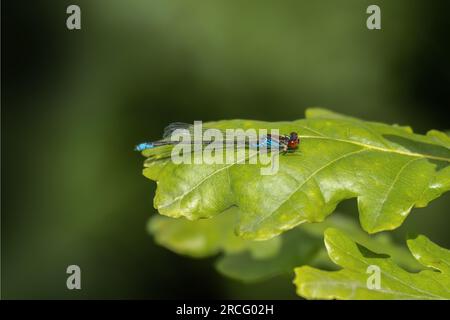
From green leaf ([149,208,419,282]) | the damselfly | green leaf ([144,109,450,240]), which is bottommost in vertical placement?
green leaf ([149,208,419,282])

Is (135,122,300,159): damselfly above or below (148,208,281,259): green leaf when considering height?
above

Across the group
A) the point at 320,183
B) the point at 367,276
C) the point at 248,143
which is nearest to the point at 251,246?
the point at 248,143

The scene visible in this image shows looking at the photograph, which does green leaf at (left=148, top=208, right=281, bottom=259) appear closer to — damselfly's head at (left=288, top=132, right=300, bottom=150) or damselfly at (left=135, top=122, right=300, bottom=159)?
damselfly at (left=135, top=122, right=300, bottom=159)

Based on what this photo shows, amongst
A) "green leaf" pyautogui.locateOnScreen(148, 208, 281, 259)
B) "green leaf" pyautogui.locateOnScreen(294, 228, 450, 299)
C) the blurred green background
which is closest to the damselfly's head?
"green leaf" pyautogui.locateOnScreen(294, 228, 450, 299)

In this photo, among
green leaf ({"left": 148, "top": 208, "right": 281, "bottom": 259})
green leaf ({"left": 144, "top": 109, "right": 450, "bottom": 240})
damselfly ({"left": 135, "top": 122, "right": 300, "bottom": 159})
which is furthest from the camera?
green leaf ({"left": 148, "top": 208, "right": 281, "bottom": 259})

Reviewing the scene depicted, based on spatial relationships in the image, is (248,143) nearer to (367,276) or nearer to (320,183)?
(320,183)

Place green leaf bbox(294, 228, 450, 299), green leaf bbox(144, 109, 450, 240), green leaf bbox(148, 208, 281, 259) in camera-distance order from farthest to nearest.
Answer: green leaf bbox(148, 208, 281, 259)
green leaf bbox(144, 109, 450, 240)
green leaf bbox(294, 228, 450, 299)
